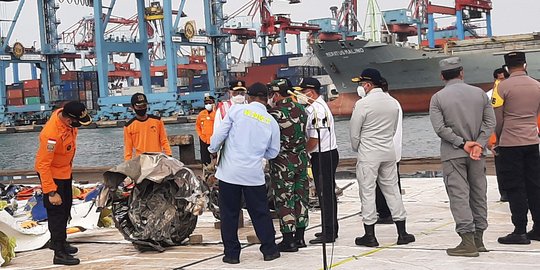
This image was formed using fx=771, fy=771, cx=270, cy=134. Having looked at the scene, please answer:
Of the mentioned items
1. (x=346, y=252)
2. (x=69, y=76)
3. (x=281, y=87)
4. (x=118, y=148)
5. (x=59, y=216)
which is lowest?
(x=118, y=148)

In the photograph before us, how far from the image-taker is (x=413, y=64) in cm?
4994

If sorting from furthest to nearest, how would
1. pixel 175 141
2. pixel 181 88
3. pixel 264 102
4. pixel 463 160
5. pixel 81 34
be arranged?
pixel 81 34 → pixel 181 88 → pixel 175 141 → pixel 264 102 → pixel 463 160

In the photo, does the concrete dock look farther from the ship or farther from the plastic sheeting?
the ship

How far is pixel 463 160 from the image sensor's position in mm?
5988

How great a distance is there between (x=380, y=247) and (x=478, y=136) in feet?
4.29

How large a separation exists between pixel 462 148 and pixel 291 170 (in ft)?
4.82

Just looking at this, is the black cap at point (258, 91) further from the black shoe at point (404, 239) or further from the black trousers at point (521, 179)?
the black trousers at point (521, 179)

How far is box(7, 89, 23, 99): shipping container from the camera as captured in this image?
93875mm

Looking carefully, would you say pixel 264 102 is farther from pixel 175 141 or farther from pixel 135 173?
pixel 175 141

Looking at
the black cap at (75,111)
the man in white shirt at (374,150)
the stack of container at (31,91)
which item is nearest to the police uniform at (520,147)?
the man in white shirt at (374,150)

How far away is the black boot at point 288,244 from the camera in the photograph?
21.6ft

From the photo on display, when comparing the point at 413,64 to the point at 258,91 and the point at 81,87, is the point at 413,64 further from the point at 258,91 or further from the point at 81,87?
the point at 81,87

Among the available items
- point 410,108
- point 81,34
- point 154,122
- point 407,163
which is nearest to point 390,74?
point 410,108

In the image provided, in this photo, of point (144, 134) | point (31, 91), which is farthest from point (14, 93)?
point (144, 134)
